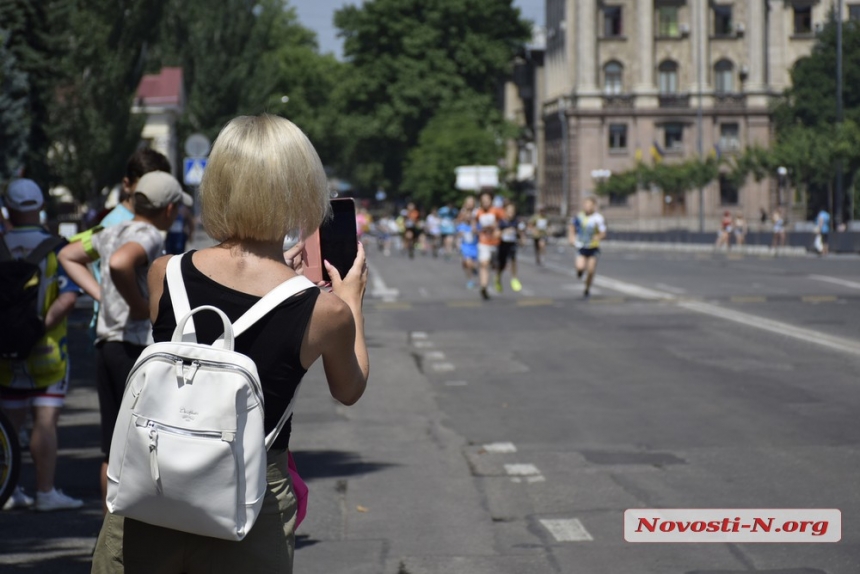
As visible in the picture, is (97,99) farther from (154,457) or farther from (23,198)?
(154,457)

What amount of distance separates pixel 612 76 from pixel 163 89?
130 ft

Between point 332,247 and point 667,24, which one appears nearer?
point 332,247

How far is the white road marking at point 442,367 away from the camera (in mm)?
14953

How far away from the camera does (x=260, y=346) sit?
3428mm

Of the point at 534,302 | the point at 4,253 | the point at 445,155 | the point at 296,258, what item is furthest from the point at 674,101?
the point at 296,258

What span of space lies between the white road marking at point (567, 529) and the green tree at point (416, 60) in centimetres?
8624

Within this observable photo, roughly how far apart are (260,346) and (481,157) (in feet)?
282

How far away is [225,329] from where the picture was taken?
332cm

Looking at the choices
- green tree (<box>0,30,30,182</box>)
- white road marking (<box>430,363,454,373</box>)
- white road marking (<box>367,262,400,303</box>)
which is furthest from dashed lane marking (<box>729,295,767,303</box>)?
green tree (<box>0,30,30,182</box>)

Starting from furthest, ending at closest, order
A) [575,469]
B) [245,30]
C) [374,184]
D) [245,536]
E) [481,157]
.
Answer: [374,184] < [481,157] < [245,30] < [575,469] < [245,536]

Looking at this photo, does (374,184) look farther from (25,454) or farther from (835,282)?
(25,454)

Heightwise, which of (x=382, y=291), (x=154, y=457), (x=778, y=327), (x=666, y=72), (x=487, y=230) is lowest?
(x=382, y=291)

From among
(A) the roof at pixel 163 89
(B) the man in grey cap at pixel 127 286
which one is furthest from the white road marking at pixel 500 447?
(A) the roof at pixel 163 89

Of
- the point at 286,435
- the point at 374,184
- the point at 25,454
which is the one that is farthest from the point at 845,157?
the point at 286,435
